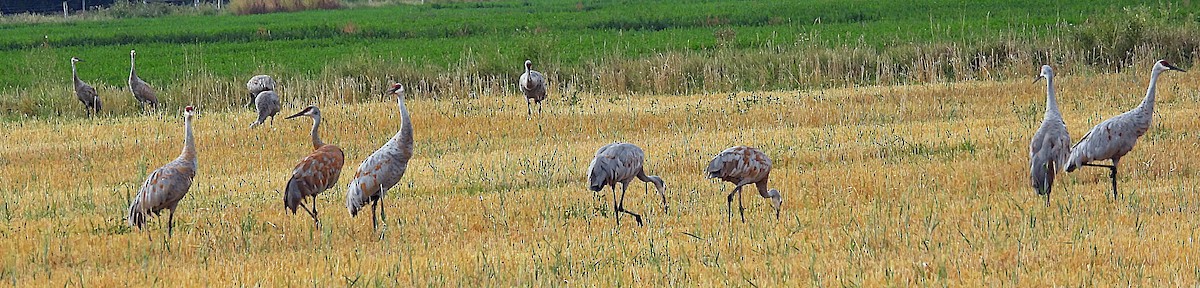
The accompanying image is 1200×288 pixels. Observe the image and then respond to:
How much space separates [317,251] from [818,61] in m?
16.4

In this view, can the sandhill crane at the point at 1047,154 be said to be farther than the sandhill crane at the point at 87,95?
No

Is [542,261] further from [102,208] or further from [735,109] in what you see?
[735,109]

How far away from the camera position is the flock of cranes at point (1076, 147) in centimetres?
1060

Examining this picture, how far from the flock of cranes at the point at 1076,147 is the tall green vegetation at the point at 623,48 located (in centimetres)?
1202

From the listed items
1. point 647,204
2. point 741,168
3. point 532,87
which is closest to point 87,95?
point 532,87

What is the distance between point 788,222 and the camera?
9922 millimetres

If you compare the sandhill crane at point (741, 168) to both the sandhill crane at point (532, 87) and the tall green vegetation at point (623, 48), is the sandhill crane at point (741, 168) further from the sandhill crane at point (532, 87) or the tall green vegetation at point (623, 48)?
the tall green vegetation at point (623, 48)

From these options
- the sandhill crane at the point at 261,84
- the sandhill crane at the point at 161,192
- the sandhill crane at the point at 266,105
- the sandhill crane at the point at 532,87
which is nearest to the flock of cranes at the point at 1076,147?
the sandhill crane at the point at 161,192

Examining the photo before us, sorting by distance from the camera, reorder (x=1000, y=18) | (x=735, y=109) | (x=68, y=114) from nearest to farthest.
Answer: (x=735, y=109)
(x=68, y=114)
(x=1000, y=18)

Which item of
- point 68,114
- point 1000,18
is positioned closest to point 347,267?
point 68,114

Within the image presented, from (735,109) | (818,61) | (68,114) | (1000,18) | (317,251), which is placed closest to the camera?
(317,251)

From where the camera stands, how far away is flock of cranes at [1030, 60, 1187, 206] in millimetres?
10602

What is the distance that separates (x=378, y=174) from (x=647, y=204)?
2230 millimetres

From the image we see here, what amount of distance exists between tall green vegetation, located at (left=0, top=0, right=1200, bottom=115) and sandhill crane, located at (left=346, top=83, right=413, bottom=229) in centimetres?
1229
